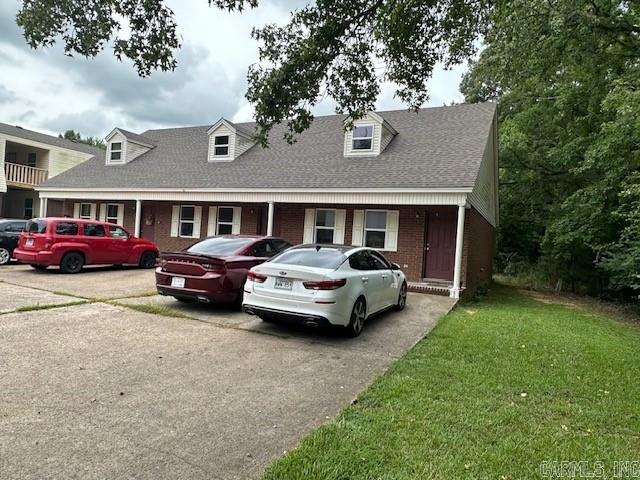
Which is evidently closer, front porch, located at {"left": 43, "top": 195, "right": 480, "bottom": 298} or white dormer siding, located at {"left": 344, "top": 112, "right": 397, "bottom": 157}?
front porch, located at {"left": 43, "top": 195, "right": 480, "bottom": 298}

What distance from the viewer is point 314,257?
7266mm

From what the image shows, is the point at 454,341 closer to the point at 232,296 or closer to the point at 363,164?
the point at 232,296

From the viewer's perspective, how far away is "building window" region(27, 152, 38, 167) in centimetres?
2762

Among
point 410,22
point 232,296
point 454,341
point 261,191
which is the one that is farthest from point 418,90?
point 261,191

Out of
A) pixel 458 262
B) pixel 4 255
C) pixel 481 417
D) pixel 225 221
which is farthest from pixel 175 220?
pixel 481 417

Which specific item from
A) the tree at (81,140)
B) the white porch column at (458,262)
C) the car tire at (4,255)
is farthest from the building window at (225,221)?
the tree at (81,140)

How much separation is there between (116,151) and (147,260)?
398 inches

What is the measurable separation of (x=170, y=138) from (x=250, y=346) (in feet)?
64.8

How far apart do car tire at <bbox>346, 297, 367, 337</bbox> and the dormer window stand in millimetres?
19125

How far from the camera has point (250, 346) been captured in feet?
20.1

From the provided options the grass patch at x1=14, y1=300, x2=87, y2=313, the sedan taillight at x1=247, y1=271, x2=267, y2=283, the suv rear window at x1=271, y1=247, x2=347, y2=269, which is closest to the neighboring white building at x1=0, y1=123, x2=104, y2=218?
the grass patch at x1=14, y1=300, x2=87, y2=313

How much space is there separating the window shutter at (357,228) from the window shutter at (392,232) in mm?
930

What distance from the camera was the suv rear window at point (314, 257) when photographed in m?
7.01

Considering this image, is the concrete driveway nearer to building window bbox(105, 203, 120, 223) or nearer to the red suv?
the red suv
